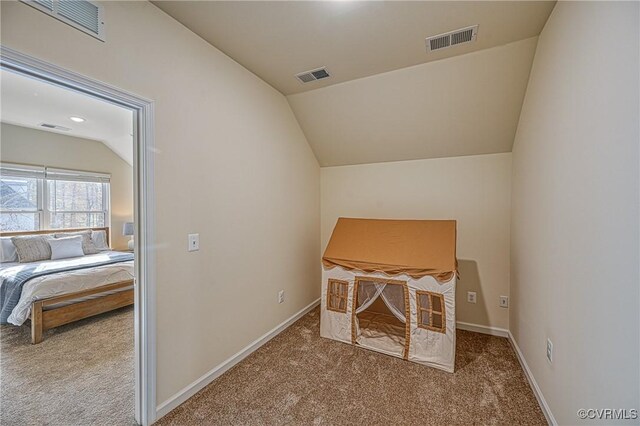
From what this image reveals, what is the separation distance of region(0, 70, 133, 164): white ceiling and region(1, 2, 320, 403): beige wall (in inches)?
53.3

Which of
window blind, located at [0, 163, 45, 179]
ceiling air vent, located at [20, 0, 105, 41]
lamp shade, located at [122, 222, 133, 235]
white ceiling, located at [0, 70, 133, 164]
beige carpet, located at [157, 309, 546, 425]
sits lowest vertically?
beige carpet, located at [157, 309, 546, 425]

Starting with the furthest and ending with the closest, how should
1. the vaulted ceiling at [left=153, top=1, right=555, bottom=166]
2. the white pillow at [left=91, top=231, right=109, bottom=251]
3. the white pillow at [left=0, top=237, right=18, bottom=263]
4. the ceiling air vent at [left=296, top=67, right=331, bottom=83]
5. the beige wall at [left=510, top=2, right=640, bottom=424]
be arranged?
the white pillow at [left=91, top=231, right=109, bottom=251] → the white pillow at [left=0, top=237, right=18, bottom=263] → the ceiling air vent at [left=296, top=67, right=331, bottom=83] → the vaulted ceiling at [left=153, top=1, right=555, bottom=166] → the beige wall at [left=510, top=2, right=640, bottom=424]

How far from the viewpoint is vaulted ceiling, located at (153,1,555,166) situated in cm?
176

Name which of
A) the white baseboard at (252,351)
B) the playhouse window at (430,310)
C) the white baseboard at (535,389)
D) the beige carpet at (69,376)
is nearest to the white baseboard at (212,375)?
the white baseboard at (252,351)

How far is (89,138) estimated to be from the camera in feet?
16.8

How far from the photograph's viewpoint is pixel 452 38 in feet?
6.62

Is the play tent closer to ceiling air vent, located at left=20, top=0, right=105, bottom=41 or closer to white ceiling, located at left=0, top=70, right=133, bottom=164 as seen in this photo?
ceiling air vent, located at left=20, top=0, right=105, bottom=41

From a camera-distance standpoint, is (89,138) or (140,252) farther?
(89,138)

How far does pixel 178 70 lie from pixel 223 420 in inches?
93.5

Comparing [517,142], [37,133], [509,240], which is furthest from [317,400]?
[37,133]

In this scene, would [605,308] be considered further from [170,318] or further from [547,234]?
[170,318]

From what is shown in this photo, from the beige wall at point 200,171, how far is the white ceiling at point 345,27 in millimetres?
242

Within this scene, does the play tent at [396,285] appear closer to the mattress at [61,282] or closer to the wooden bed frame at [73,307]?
the mattress at [61,282]

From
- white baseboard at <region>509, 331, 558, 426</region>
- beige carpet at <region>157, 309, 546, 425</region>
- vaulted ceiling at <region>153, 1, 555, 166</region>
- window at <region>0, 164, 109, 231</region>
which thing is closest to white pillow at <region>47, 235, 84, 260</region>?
window at <region>0, 164, 109, 231</region>
